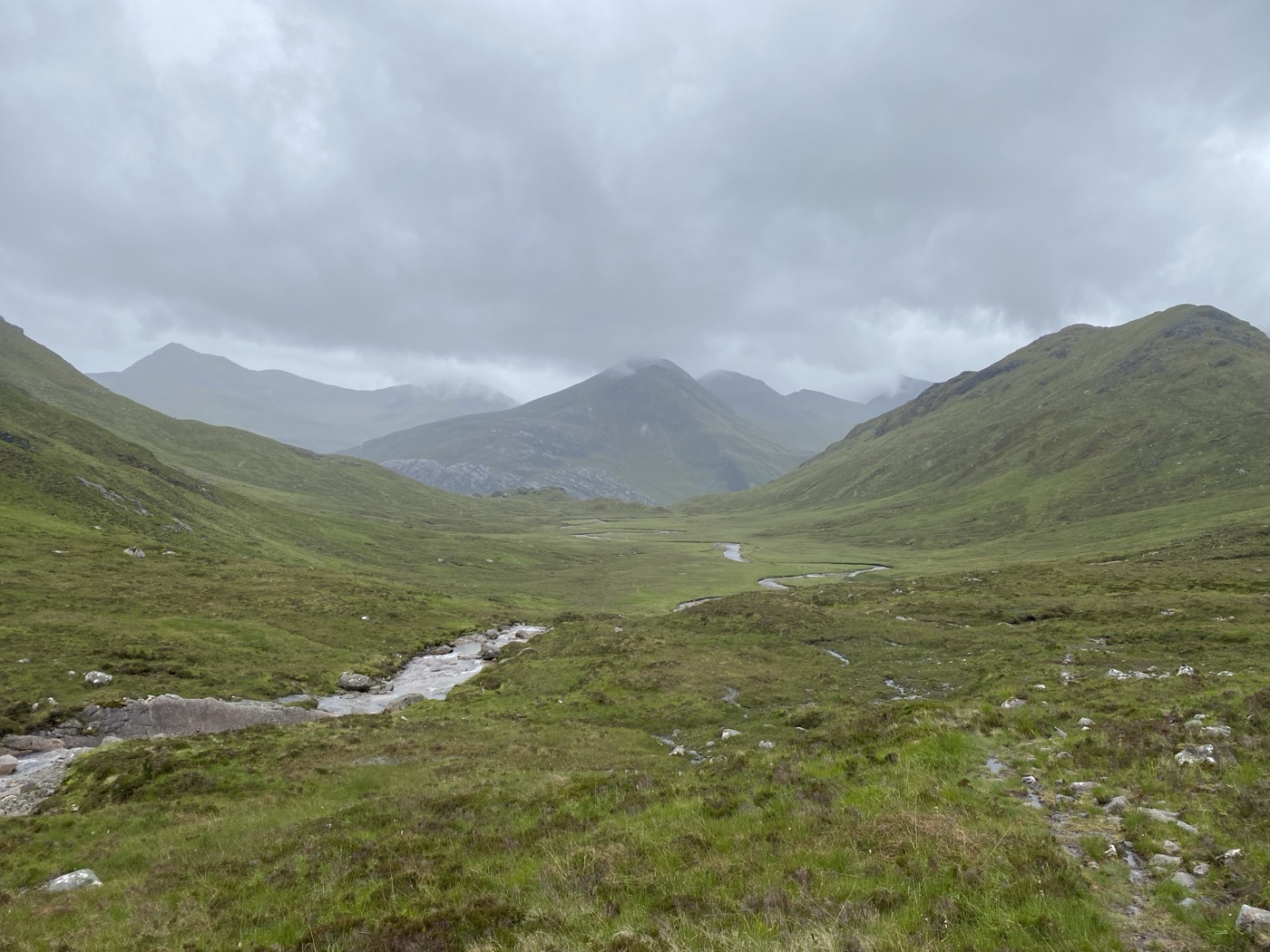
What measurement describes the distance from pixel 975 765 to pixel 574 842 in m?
11.1

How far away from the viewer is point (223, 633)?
166 ft

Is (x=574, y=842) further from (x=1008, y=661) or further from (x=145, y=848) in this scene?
(x=1008, y=661)

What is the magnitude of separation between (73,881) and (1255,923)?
85.5ft

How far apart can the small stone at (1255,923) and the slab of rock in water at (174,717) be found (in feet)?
130

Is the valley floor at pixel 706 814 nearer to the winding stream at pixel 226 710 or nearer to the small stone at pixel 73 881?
the small stone at pixel 73 881

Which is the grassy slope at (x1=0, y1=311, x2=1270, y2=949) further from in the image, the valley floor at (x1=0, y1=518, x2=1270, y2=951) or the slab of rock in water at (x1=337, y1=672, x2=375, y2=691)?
the slab of rock in water at (x1=337, y1=672, x2=375, y2=691)

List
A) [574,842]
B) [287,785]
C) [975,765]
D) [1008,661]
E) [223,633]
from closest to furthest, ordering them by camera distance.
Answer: [574,842] < [975,765] < [287,785] < [1008,661] < [223,633]

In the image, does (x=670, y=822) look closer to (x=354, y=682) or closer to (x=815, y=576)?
(x=354, y=682)

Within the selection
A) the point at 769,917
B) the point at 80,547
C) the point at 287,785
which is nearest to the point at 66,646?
the point at 287,785

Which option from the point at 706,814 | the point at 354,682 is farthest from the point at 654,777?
the point at 354,682

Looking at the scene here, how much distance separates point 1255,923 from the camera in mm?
7719

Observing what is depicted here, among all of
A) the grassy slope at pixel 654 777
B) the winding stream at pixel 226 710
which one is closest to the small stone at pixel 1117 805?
the grassy slope at pixel 654 777

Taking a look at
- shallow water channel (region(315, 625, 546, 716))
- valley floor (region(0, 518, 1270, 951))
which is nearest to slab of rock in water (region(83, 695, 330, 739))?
valley floor (region(0, 518, 1270, 951))

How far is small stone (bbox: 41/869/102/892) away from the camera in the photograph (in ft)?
53.9
